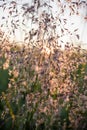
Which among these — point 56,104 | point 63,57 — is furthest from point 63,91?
point 63,57

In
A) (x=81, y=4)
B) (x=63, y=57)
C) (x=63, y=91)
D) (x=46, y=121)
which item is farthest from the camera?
(x=81, y=4)

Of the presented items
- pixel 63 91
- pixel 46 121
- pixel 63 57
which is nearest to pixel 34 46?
pixel 63 57

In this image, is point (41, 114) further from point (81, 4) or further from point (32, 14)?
point (81, 4)

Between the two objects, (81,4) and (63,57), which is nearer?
(63,57)

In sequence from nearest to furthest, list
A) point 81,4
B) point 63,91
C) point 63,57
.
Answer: point 63,91 → point 63,57 → point 81,4

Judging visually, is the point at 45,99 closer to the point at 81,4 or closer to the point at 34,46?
the point at 34,46

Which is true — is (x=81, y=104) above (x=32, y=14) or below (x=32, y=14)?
below

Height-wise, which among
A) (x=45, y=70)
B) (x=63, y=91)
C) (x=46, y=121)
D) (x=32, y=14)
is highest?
(x=32, y=14)
